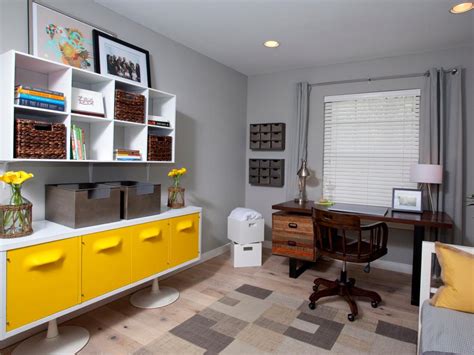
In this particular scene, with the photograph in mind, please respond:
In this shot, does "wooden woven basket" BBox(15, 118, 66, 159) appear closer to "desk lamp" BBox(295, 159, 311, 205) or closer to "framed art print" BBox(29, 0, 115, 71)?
"framed art print" BBox(29, 0, 115, 71)

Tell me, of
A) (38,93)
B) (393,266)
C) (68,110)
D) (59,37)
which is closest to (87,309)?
(68,110)

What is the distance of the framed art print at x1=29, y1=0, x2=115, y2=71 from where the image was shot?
202 centimetres

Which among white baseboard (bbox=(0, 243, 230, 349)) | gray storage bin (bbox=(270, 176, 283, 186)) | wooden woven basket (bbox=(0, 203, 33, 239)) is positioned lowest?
white baseboard (bbox=(0, 243, 230, 349))

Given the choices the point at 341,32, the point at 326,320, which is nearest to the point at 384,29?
the point at 341,32

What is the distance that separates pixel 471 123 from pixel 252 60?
237cm

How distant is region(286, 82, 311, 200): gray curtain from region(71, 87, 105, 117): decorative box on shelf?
2.41m

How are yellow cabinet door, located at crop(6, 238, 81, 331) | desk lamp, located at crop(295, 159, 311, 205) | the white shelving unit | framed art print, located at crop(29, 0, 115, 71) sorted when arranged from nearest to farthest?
yellow cabinet door, located at crop(6, 238, 81, 331), the white shelving unit, framed art print, located at crop(29, 0, 115, 71), desk lamp, located at crop(295, 159, 311, 205)

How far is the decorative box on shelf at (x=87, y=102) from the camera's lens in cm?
202

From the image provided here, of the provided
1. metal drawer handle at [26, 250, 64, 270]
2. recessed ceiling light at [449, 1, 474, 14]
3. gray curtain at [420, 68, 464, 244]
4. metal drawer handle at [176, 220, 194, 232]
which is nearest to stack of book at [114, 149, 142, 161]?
metal drawer handle at [176, 220, 194, 232]

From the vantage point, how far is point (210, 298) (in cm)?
271

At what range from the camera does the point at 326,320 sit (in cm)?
237

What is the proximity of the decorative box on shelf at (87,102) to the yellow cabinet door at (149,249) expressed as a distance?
0.86m

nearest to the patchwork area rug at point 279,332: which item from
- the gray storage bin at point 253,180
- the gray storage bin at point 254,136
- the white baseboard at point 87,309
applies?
the white baseboard at point 87,309

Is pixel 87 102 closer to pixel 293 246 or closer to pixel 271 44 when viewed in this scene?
pixel 271 44
